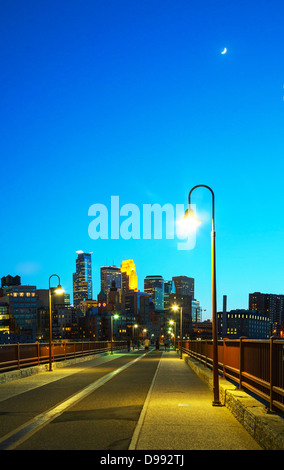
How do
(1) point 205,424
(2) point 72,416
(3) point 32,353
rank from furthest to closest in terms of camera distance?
(3) point 32,353 → (2) point 72,416 → (1) point 205,424

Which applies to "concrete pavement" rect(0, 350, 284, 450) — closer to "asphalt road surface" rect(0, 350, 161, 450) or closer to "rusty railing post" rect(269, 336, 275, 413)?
"rusty railing post" rect(269, 336, 275, 413)

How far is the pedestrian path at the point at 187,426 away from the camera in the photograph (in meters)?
8.04

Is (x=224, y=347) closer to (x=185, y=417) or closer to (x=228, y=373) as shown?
(x=228, y=373)

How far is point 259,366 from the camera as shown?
419 inches

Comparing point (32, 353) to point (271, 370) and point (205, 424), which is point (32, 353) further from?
point (271, 370)

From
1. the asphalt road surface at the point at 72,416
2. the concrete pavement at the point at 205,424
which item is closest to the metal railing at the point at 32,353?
the asphalt road surface at the point at 72,416

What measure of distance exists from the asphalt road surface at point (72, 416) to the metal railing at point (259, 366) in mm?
2752

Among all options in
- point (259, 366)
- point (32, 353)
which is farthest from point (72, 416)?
point (32, 353)

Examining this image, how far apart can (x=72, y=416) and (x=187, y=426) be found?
118 inches

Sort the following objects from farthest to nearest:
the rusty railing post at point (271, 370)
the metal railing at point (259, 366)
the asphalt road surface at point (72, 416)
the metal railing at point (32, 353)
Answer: the metal railing at point (32, 353) → the rusty railing post at point (271, 370) → the metal railing at point (259, 366) → the asphalt road surface at point (72, 416)

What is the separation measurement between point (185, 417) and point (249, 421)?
2163 millimetres

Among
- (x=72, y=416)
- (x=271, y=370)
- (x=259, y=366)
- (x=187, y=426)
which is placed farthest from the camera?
(x=72, y=416)

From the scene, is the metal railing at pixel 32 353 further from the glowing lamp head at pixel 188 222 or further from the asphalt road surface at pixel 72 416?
the glowing lamp head at pixel 188 222

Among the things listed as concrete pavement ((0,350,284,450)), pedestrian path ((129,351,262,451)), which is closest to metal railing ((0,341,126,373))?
concrete pavement ((0,350,284,450))
